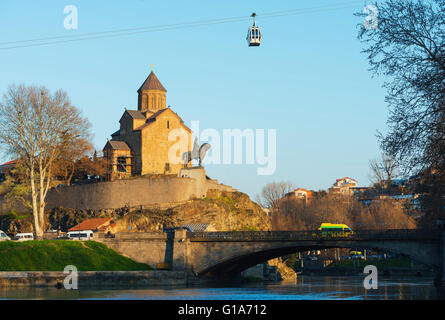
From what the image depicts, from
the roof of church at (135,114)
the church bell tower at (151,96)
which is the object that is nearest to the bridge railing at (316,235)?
the roof of church at (135,114)

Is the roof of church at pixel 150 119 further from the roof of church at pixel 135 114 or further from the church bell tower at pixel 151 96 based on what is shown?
the church bell tower at pixel 151 96

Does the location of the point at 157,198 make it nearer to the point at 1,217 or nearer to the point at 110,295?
the point at 1,217

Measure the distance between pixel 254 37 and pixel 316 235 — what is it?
30.5m

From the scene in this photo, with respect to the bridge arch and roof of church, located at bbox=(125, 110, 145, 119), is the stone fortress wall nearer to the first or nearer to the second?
roof of church, located at bbox=(125, 110, 145, 119)

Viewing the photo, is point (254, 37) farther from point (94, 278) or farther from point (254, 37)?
point (94, 278)

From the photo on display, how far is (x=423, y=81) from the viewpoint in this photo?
28.8m

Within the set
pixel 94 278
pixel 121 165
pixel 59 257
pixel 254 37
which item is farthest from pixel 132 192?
pixel 254 37

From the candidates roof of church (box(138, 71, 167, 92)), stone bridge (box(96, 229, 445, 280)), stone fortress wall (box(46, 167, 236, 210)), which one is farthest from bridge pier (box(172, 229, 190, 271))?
roof of church (box(138, 71, 167, 92))

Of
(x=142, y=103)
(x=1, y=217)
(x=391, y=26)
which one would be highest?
(x=142, y=103)

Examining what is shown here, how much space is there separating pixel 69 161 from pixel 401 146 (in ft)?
203

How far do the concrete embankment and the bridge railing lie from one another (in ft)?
20.1
